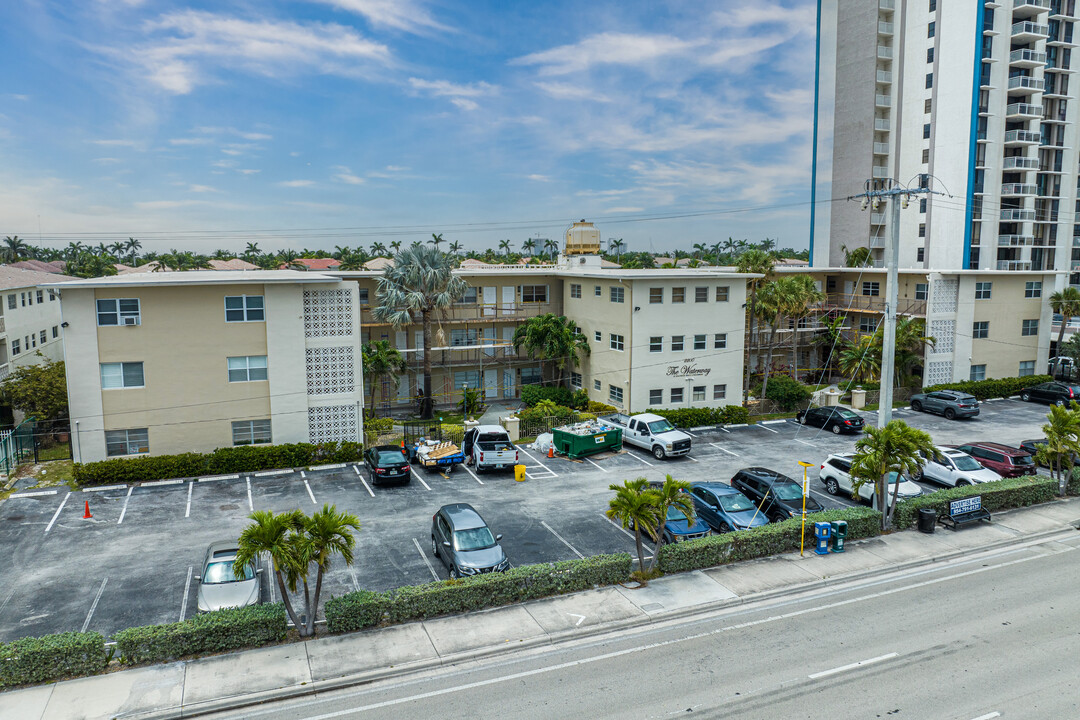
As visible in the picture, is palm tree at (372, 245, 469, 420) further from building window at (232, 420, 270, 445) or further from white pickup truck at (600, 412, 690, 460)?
white pickup truck at (600, 412, 690, 460)

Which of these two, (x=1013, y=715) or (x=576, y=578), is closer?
(x=1013, y=715)

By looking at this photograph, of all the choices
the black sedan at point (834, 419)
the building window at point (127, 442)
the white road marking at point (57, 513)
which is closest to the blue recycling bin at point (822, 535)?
the black sedan at point (834, 419)

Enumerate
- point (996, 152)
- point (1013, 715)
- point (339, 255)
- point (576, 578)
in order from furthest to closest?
point (339, 255) → point (996, 152) → point (576, 578) → point (1013, 715)

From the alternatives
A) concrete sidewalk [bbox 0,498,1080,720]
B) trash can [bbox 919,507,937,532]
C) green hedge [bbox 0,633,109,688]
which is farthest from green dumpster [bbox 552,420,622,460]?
green hedge [bbox 0,633,109,688]

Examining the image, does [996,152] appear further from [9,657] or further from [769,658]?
[9,657]

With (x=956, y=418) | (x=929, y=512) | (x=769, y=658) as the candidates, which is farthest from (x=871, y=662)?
(x=956, y=418)

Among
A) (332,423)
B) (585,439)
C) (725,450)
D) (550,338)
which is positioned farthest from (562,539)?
(550,338)

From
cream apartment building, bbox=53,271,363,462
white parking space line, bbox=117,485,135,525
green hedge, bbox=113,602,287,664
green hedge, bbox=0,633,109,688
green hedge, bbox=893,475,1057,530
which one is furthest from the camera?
cream apartment building, bbox=53,271,363,462
